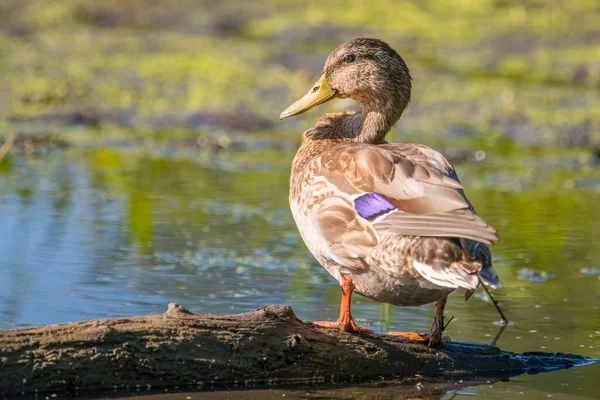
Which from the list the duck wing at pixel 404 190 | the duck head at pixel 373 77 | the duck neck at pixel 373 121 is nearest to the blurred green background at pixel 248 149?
the duck wing at pixel 404 190

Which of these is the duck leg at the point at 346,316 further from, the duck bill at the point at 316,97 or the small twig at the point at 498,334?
the duck bill at the point at 316,97

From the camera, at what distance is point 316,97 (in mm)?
5789

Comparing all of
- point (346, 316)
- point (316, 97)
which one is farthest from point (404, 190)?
point (316, 97)

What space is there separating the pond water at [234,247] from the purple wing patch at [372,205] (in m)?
0.82

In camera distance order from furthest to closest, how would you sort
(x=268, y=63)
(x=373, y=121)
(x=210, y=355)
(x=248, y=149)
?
(x=268, y=63) → (x=248, y=149) → (x=373, y=121) → (x=210, y=355)

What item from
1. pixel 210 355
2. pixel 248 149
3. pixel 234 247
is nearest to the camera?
pixel 210 355

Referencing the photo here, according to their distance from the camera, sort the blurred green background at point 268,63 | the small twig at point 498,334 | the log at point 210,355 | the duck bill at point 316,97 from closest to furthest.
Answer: the log at point 210,355, the small twig at point 498,334, the duck bill at point 316,97, the blurred green background at point 268,63

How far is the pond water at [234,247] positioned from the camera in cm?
579

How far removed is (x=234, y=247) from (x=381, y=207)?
10.1ft

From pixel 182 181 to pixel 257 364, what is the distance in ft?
17.6

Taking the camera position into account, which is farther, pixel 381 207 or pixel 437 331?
pixel 437 331

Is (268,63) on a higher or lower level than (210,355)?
higher

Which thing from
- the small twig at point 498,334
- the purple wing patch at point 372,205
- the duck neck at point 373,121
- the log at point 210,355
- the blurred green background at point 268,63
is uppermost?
the blurred green background at point 268,63

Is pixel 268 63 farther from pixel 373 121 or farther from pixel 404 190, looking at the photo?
pixel 404 190
